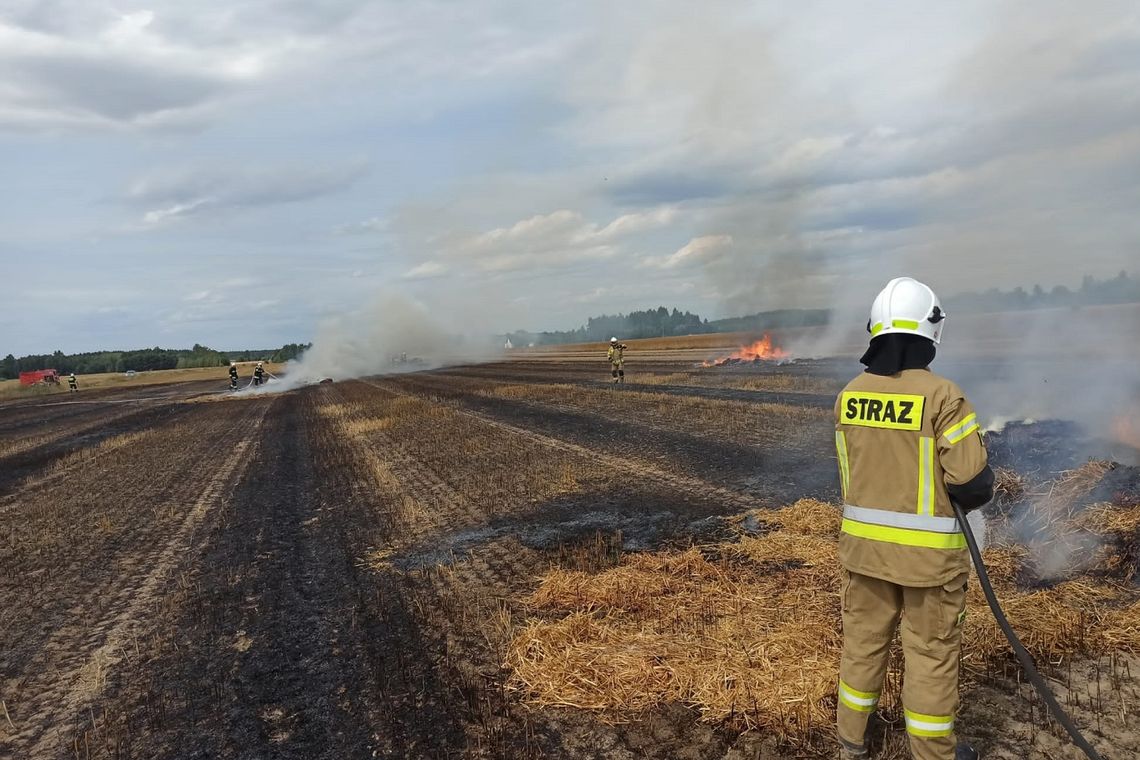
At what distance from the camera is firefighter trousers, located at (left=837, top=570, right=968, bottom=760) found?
9.41 feet

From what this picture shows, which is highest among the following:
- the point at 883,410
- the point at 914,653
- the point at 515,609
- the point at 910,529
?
the point at 883,410

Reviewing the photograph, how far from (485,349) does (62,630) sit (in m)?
77.5

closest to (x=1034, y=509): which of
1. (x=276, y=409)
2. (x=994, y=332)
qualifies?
(x=276, y=409)

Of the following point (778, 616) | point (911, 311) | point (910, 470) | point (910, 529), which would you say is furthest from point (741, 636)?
point (911, 311)

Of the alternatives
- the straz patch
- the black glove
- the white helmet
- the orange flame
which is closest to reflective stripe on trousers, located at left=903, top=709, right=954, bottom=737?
the black glove

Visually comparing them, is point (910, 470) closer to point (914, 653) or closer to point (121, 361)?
point (914, 653)

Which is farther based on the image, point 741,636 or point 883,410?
point 741,636

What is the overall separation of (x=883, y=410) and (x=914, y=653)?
110 cm

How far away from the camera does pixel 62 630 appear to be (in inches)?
237

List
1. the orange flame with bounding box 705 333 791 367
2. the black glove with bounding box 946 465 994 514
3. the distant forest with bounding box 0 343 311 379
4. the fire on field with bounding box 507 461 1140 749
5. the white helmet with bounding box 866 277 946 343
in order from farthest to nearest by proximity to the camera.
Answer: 1. the distant forest with bounding box 0 343 311 379
2. the orange flame with bounding box 705 333 791 367
3. the fire on field with bounding box 507 461 1140 749
4. the white helmet with bounding box 866 277 946 343
5. the black glove with bounding box 946 465 994 514

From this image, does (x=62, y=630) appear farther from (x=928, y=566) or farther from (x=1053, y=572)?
(x=1053, y=572)

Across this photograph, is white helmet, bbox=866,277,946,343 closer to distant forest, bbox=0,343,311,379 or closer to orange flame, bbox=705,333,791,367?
orange flame, bbox=705,333,791,367

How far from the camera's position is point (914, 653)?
2.95 m

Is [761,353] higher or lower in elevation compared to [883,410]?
lower
